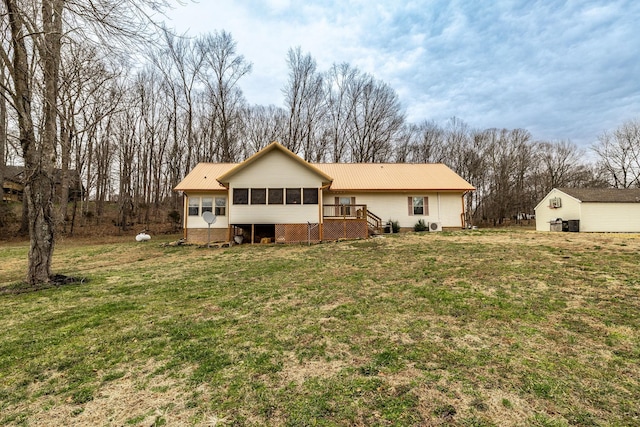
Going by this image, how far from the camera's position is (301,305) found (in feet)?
17.7

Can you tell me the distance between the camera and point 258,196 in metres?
15.1

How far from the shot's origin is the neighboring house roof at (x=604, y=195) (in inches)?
722

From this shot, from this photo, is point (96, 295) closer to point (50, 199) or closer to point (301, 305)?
point (50, 199)

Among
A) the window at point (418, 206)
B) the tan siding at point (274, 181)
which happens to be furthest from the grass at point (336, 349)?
the window at point (418, 206)

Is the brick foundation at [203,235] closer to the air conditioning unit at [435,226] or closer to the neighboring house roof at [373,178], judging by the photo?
the neighboring house roof at [373,178]

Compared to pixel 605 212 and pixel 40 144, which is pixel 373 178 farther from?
pixel 40 144

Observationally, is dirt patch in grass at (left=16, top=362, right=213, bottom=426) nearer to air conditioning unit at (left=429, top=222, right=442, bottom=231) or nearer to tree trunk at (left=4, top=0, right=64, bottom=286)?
tree trunk at (left=4, top=0, right=64, bottom=286)

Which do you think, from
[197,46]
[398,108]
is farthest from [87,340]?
[398,108]

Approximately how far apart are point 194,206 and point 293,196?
647 centimetres

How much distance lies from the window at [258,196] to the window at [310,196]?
2.13 meters

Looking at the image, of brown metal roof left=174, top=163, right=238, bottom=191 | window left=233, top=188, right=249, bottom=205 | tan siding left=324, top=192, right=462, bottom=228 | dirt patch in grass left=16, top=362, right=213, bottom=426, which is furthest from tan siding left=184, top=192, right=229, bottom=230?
dirt patch in grass left=16, top=362, right=213, bottom=426

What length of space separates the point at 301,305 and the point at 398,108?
3088 centimetres

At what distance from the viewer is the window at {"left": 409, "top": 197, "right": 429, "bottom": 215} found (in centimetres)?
1836

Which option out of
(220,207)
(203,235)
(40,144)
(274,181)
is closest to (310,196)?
(274,181)
